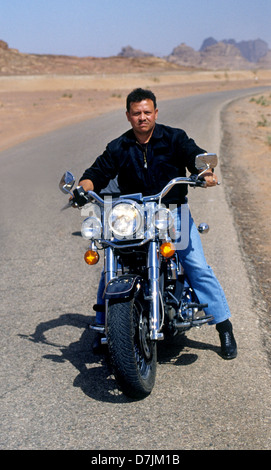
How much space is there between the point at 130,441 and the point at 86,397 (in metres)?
0.65

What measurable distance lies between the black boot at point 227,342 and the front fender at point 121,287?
3.45ft

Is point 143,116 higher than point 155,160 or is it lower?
higher

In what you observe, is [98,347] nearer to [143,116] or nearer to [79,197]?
[79,197]

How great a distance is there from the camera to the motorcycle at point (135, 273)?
11.5ft

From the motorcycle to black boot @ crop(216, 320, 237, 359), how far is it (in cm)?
35

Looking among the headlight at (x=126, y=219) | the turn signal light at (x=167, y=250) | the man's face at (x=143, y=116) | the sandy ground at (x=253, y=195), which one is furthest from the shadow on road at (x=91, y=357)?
the man's face at (x=143, y=116)

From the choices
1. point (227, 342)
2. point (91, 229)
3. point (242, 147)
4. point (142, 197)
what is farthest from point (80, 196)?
point (242, 147)

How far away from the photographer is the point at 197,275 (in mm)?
4285

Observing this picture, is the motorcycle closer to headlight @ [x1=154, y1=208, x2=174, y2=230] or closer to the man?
headlight @ [x1=154, y1=208, x2=174, y2=230]

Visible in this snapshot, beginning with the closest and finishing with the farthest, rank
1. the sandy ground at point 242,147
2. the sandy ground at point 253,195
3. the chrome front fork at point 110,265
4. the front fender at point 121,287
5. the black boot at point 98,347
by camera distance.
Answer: the front fender at point 121,287 < the chrome front fork at point 110,265 < the black boot at point 98,347 < the sandy ground at point 253,195 < the sandy ground at point 242,147

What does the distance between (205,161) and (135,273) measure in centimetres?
90

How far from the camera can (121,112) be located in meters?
26.9

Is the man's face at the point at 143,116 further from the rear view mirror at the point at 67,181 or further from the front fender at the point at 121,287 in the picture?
the front fender at the point at 121,287

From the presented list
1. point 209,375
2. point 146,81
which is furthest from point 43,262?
point 146,81
